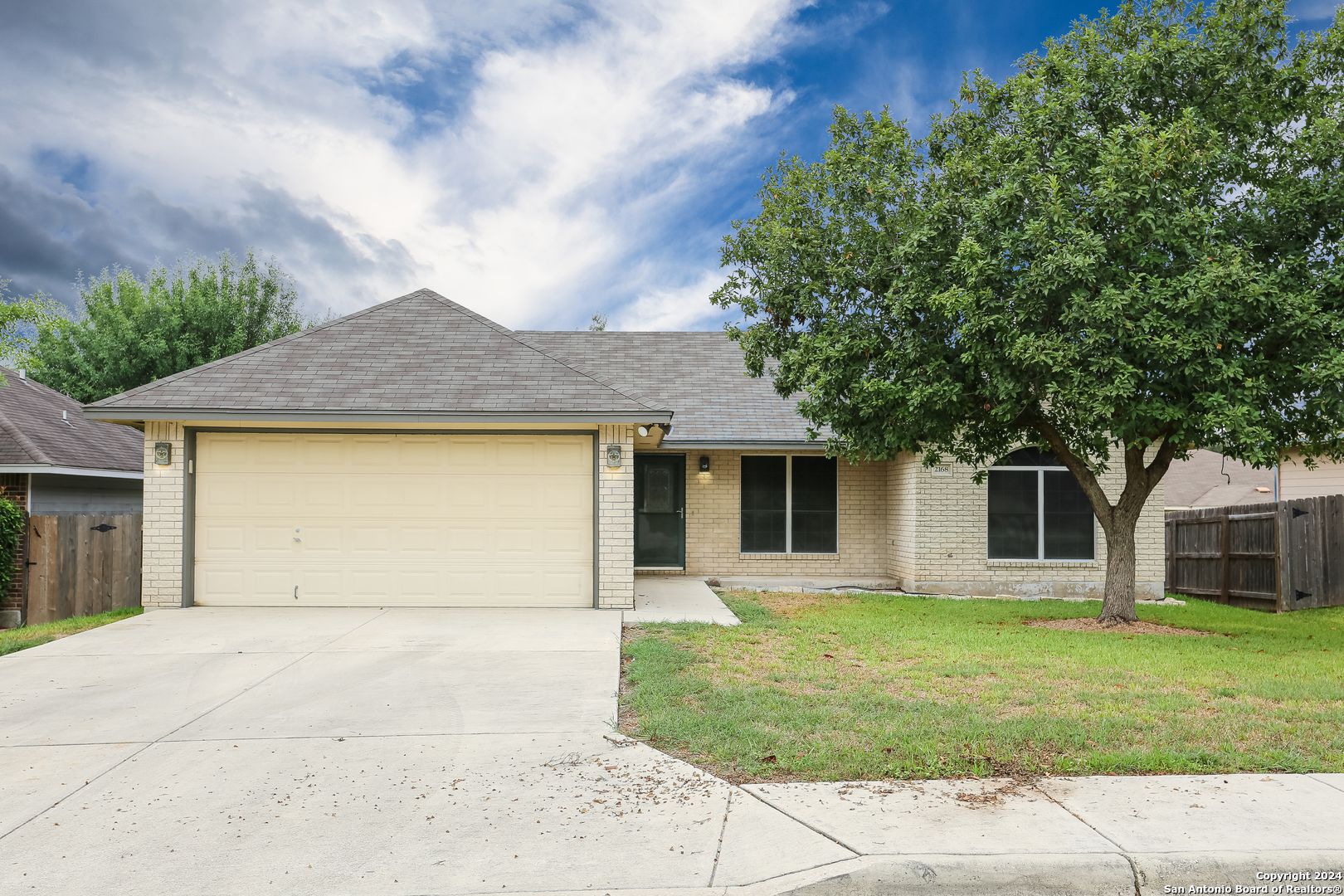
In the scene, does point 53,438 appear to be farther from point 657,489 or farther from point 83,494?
point 657,489

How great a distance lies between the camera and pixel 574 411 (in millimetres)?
9922

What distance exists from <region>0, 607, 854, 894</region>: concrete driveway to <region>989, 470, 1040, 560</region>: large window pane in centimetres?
844

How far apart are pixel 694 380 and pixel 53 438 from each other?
37.2 ft

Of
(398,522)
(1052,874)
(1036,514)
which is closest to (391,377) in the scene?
(398,522)

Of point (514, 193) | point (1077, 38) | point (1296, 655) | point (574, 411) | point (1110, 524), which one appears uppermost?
point (514, 193)

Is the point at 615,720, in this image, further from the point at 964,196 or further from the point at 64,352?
the point at 64,352

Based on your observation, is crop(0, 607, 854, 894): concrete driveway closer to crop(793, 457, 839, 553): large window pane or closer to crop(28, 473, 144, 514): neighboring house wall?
crop(28, 473, 144, 514): neighboring house wall

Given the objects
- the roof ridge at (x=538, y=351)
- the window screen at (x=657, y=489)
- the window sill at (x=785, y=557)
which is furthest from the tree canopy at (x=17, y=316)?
the window sill at (x=785, y=557)

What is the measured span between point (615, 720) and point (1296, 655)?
7.06m

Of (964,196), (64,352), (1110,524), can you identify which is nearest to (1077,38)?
(964,196)

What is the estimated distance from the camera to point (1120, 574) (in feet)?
33.6

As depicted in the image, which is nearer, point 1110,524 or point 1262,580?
point 1110,524

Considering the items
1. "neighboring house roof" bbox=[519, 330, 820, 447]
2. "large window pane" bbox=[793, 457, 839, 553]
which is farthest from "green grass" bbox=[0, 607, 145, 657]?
"large window pane" bbox=[793, 457, 839, 553]

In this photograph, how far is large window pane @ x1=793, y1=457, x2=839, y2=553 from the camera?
14.4 meters
